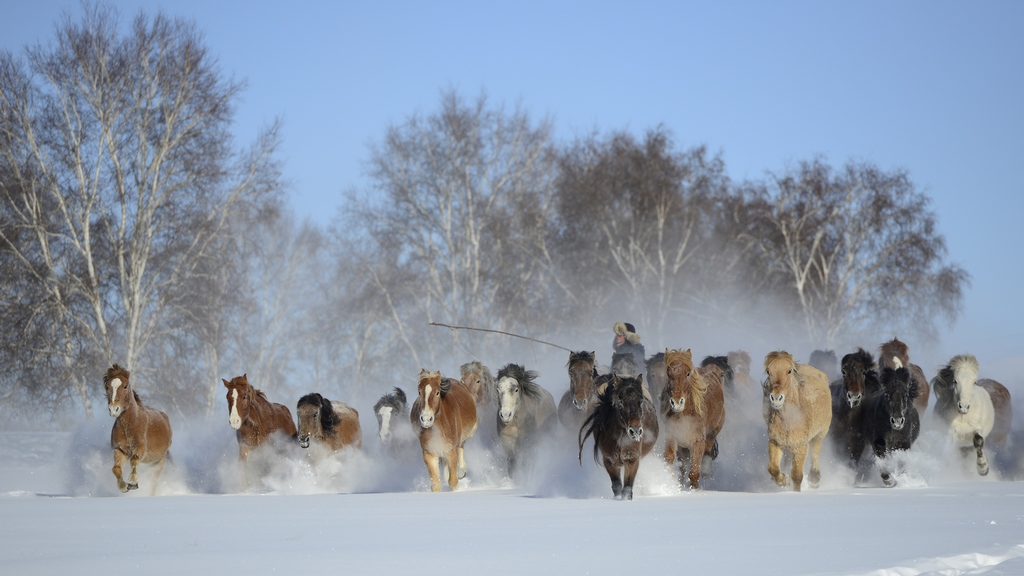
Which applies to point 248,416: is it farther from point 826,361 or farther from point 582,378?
point 826,361

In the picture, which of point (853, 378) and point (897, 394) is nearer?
point (897, 394)

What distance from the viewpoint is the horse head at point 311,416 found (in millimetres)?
14219

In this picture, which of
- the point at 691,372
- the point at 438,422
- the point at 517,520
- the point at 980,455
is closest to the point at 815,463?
the point at 691,372

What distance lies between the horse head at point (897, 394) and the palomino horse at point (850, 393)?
0.96 ft

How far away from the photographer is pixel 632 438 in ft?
33.9

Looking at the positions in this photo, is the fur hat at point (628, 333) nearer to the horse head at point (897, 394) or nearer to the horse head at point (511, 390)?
the horse head at point (511, 390)

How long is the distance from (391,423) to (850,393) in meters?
6.01

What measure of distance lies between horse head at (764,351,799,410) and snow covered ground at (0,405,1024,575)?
107cm

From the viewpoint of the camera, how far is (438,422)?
43.4ft

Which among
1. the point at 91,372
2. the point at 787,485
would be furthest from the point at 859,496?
the point at 91,372

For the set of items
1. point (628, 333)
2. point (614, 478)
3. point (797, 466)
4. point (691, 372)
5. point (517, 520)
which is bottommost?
point (517, 520)

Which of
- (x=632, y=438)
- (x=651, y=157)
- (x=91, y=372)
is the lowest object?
(x=632, y=438)

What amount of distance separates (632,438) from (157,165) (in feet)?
49.4

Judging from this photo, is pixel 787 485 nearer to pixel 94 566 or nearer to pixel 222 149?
pixel 94 566
